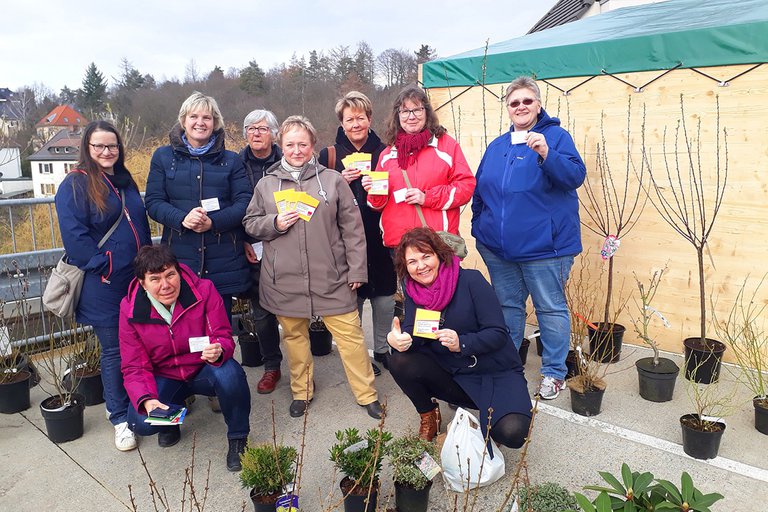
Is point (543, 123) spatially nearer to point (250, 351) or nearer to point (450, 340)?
point (450, 340)

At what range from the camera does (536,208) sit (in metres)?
3.45

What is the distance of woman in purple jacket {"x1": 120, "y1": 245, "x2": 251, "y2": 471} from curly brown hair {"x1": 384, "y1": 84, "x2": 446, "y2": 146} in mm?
1583

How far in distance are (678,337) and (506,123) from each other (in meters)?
2.43

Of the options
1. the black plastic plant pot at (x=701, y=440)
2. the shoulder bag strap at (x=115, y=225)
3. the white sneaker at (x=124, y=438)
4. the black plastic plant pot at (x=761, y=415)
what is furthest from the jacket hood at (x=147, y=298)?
the black plastic plant pot at (x=761, y=415)

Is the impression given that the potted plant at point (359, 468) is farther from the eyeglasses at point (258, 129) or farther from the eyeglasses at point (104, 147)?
the eyeglasses at point (258, 129)

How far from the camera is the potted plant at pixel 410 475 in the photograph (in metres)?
2.51

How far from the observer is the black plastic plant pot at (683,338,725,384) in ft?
12.7

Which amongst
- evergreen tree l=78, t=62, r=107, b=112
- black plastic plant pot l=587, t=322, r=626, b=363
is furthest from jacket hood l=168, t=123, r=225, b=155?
evergreen tree l=78, t=62, r=107, b=112

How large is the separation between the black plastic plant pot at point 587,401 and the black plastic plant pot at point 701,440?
53 centimetres

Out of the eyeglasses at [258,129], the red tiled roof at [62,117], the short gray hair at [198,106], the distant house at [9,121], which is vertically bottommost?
the eyeglasses at [258,129]

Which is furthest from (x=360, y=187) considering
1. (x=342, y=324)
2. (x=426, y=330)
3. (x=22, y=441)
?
(x=22, y=441)

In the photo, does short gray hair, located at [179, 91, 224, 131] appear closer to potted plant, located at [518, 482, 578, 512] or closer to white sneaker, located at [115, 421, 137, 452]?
white sneaker, located at [115, 421, 137, 452]

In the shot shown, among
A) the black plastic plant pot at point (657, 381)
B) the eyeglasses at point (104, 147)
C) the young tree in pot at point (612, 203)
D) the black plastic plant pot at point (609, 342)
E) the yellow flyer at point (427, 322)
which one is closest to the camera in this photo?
the yellow flyer at point (427, 322)

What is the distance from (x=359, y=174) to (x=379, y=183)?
0.79 ft
